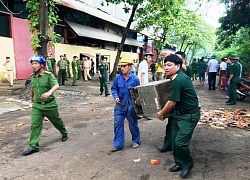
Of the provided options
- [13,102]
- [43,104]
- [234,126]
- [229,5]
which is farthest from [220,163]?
[229,5]

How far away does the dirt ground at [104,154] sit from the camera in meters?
3.53

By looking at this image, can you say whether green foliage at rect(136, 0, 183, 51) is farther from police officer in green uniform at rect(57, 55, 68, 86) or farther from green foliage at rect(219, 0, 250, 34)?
police officer in green uniform at rect(57, 55, 68, 86)

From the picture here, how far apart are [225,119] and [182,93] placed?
378 cm

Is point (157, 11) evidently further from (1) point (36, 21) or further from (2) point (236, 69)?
(2) point (236, 69)

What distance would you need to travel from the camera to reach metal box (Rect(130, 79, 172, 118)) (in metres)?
3.70

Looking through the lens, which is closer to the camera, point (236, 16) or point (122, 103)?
point (122, 103)

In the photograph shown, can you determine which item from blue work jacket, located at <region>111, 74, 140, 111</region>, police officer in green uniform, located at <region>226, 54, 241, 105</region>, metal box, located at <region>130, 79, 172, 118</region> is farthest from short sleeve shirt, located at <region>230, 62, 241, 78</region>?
metal box, located at <region>130, 79, 172, 118</region>

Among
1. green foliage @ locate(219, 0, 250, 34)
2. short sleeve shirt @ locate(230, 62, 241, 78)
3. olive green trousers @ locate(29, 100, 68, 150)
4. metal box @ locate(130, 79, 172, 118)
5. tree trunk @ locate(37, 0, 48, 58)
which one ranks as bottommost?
olive green trousers @ locate(29, 100, 68, 150)

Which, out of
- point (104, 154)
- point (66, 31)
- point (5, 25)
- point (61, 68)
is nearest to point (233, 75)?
point (104, 154)

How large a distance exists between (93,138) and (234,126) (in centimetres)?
331

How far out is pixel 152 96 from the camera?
12.3 feet

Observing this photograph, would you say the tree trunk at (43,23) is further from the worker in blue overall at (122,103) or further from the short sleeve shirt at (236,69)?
the short sleeve shirt at (236,69)

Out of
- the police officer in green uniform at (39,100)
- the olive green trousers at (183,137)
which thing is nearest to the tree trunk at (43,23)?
the police officer in green uniform at (39,100)

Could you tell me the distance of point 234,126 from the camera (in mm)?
5863
